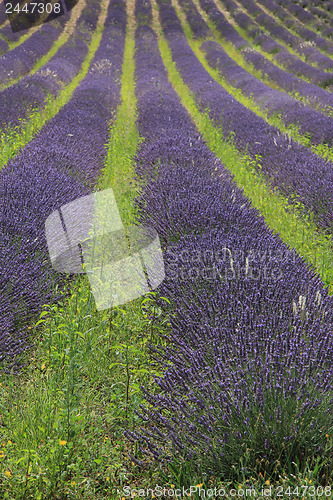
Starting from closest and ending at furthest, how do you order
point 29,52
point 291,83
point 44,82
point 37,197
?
point 37,197 → point 44,82 → point 291,83 → point 29,52

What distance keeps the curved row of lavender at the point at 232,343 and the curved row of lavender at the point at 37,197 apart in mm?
840

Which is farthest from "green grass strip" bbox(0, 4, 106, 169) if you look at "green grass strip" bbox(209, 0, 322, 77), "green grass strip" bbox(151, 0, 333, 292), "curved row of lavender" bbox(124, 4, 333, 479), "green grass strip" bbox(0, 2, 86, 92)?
"green grass strip" bbox(209, 0, 322, 77)

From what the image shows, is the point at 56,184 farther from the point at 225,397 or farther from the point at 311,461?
the point at 311,461

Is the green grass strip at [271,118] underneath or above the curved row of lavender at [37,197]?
underneath

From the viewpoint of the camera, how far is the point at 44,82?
893cm

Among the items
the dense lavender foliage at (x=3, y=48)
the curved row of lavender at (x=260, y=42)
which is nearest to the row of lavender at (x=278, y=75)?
the curved row of lavender at (x=260, y=42)

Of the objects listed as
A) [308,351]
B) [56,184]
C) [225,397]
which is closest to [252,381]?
[225,397]

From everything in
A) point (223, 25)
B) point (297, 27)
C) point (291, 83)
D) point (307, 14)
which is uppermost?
point (223, 25)

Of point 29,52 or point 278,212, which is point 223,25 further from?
point 278,212

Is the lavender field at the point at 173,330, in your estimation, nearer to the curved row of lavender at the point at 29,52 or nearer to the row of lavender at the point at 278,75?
the row of lavender at the point at 278,75

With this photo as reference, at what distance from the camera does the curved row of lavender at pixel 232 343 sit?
151 cm

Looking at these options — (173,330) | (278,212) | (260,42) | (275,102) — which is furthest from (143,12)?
(173,330)

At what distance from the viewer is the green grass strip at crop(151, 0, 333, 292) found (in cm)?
337

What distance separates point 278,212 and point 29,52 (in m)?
12.5
